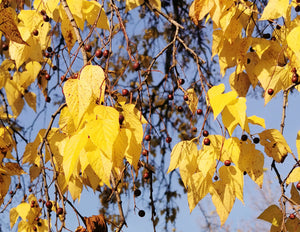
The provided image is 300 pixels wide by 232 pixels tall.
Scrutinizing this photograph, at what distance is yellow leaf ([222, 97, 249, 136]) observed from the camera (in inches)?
38.5

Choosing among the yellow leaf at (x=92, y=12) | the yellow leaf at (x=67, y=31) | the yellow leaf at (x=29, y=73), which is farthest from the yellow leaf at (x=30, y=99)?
the yellow leaf at (x=92, y=12)

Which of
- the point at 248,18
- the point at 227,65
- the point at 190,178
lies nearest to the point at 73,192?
the point at 190,178

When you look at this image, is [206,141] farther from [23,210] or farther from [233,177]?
[23,210]

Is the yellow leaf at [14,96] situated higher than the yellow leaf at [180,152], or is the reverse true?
the yellow leaf at [14,96]

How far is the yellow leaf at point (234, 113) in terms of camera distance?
0.98m

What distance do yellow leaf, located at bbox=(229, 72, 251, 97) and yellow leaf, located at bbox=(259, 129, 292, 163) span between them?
0.20 m

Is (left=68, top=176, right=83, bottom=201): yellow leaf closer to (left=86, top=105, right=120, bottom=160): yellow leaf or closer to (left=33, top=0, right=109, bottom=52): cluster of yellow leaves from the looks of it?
(left=33, top=0, right=109, bottom=52): cluster of yellow leaves

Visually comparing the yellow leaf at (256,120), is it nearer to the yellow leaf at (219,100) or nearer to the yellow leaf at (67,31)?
the yellow leaf at (219,100)

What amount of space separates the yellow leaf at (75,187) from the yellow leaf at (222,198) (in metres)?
0.52

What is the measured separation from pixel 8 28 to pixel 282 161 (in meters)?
0.89

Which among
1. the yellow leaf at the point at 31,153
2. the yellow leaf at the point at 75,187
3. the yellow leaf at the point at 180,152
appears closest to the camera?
the yellow leaf at the point at 180,152

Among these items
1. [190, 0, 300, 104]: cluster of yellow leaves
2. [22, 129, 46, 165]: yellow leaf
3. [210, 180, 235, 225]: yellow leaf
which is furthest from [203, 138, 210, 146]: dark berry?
[22, 129, 46, 165]: yellow leaf

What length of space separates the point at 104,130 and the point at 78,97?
0.35 ft

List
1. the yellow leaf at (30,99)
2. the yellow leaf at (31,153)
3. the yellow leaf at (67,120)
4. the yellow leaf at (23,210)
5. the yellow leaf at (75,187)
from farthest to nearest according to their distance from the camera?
the yellow leaf at (30,99) → the yellow leaf at (23,210) → the yellow leaf at (31,153) → the yellow leaf at (75,187) → the yellow leaf at (67,120)
